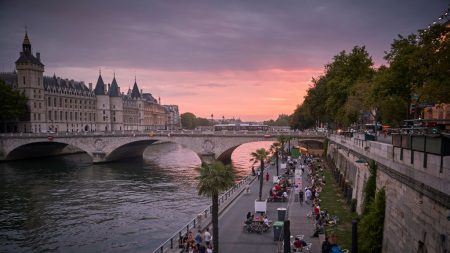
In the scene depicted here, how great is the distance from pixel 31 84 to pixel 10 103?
40.4 ft

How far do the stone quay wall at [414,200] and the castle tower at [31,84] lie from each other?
109m

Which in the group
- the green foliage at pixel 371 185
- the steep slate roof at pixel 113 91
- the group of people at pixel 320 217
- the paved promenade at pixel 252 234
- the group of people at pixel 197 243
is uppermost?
the steep slate roof at pixel 113 91

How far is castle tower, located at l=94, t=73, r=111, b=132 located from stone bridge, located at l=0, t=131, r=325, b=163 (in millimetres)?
44433

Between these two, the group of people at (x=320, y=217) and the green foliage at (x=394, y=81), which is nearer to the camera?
the green foliage at (x=394, y=81)

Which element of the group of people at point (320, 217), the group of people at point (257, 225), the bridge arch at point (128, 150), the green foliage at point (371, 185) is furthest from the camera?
the bridge arch at point (128, 150)

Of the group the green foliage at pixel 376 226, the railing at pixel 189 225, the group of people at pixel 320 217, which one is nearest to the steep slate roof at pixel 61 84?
the railing at pixel 189 225

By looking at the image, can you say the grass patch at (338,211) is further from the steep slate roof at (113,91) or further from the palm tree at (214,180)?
the steep slate roof at (113,91)

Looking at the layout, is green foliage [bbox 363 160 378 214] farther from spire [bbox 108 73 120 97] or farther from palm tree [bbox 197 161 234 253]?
spire [bbox 108 73 120 97]

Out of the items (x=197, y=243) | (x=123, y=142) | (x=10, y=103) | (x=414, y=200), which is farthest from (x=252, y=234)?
(x=10, y=103)

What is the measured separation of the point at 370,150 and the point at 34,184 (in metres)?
48.1

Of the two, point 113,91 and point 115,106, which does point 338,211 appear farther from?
point 113,91

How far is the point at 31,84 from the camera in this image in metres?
112

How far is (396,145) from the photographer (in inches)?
661

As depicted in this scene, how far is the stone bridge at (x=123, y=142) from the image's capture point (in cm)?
7769
